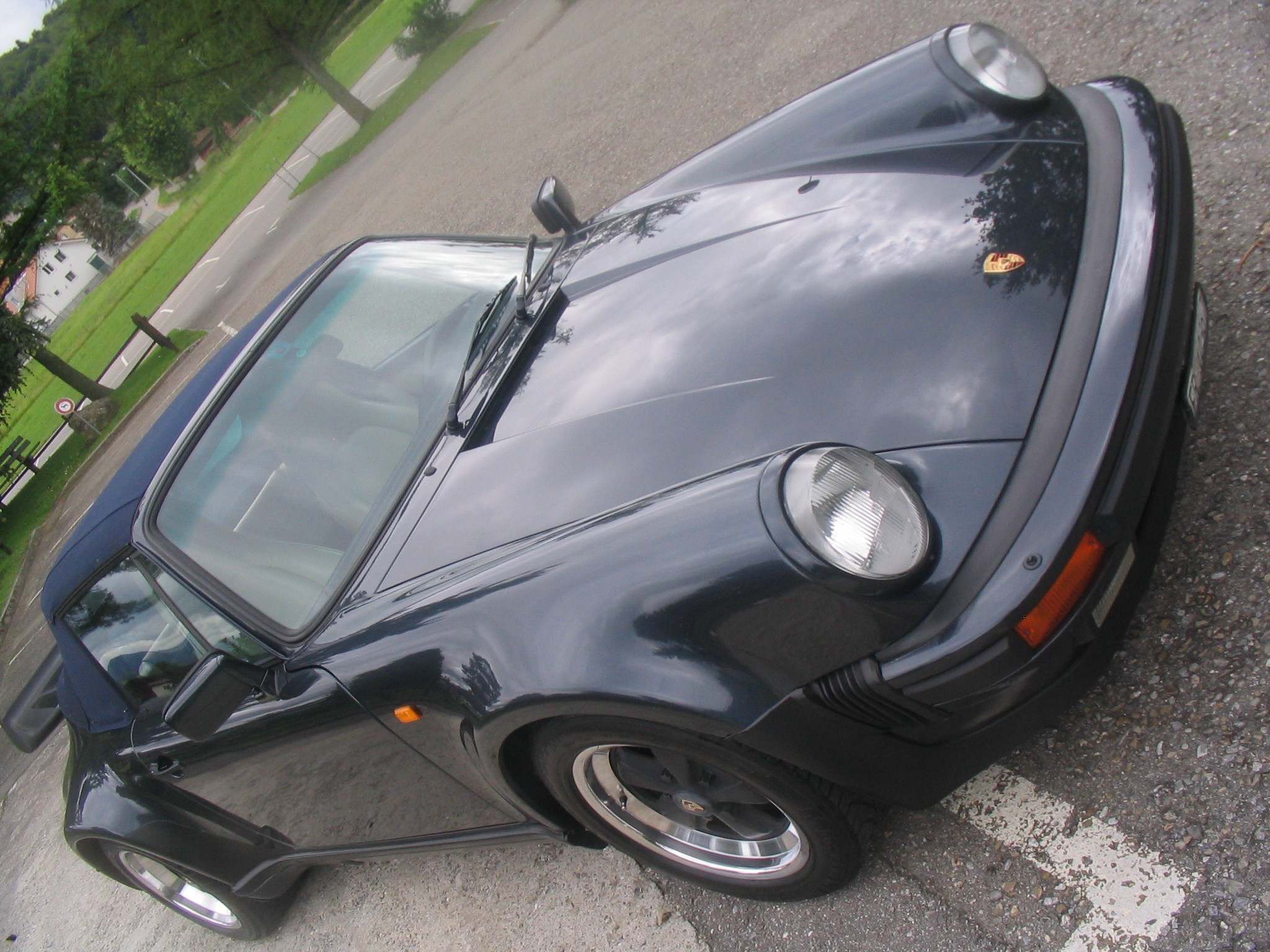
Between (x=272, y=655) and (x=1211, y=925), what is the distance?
6.77ft

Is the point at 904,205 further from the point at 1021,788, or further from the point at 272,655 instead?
the point at 272,655

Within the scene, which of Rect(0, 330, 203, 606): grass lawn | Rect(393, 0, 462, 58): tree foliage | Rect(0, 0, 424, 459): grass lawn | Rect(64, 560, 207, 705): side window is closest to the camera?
Rect(64, 560, 207, 705): side window

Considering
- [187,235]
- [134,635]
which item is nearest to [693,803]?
[134,635]

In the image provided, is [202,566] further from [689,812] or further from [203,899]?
[203,899]

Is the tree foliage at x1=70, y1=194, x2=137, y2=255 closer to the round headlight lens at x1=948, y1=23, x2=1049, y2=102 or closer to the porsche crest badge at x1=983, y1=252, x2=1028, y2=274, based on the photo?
the round headlight lens at x1=948, y1=23, x2=1049, y2=102

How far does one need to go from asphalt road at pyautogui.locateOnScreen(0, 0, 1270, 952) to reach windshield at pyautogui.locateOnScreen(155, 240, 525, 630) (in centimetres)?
117

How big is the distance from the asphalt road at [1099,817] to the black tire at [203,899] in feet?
0.30

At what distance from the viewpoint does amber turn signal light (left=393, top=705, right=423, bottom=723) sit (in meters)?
2.04

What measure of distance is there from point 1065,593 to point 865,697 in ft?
1.30

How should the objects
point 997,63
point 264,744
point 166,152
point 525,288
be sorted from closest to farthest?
point 264,744, point 997,63, point 525,288, point 166,152

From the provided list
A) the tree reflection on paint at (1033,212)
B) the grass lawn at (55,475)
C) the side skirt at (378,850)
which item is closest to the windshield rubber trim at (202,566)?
the side skirt at (378,850)

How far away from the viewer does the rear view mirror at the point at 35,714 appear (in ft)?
10.3

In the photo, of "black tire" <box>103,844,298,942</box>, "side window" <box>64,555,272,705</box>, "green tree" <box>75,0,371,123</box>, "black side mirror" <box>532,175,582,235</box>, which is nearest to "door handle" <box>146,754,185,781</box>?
"side window" <box>64,555,272,705</box>

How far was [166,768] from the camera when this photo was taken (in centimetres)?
262
